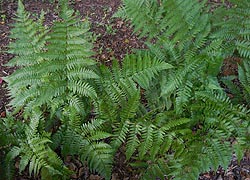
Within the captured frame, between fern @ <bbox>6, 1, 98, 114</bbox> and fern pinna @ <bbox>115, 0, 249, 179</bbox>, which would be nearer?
fern pinna @ <bbox>115, 0, 249, 179</bbox>

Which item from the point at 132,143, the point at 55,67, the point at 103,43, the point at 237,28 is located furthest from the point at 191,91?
the point at 103,43

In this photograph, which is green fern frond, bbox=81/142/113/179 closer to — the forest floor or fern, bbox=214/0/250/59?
the forest floor

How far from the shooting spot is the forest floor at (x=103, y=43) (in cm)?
389

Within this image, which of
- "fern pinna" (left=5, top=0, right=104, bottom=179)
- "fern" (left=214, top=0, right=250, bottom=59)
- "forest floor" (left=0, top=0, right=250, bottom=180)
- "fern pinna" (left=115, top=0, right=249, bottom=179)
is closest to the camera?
"fern pinna" (left=115, top=0, right=249, bottom=179)

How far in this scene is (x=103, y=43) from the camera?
5375mm

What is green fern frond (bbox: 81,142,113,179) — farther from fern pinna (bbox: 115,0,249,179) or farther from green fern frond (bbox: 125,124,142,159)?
fern pinna (bbox: 115,0,249,179)

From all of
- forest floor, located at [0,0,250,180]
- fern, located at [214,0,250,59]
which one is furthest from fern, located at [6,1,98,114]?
fern, located at [214,0,250,59]

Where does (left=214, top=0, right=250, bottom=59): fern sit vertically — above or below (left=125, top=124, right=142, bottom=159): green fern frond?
above

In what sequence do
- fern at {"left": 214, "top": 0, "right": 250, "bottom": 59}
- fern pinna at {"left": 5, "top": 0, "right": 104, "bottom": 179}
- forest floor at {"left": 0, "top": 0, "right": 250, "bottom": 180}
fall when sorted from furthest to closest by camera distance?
fern at {"left": 214, "top": 0, "right": 250, "bottom": 59} < forest floor at {"left": 0, "top": 0, "right": 250, "bottom": 180} < fern pinna at {"left": 5, "top": 0, "right": 104, "bottom": 179}

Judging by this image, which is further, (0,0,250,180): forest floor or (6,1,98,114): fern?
(0,0,250,180): forest floor

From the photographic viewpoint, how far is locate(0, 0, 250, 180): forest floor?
389 centimetres

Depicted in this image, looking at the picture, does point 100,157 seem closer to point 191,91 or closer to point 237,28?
point 191,91

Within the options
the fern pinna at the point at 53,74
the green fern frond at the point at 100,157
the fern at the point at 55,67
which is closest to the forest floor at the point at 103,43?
the green fern frond at the point at 100,157

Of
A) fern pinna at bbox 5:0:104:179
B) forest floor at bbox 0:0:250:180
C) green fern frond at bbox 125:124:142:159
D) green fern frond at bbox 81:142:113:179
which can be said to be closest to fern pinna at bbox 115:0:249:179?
green fern frond at bbox 125:124:142:159
